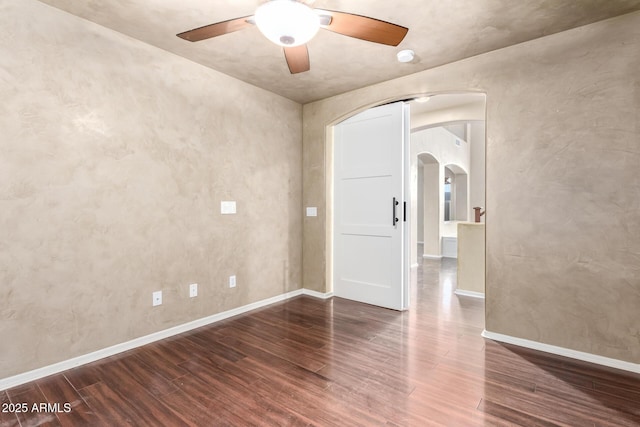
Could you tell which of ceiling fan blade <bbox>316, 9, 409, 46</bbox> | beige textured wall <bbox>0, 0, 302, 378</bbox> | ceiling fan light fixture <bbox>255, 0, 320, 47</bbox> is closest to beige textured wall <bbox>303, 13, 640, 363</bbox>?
ceiling fan blade <bbox>316, 9, 409, 46</bbox>

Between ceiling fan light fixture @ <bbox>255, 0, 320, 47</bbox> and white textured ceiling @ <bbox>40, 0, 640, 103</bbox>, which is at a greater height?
white textured ceiling @ <bbox>40, 0, 640, 103</bbox>

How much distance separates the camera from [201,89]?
3.14 m

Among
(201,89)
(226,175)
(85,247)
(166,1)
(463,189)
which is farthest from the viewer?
(463,189)

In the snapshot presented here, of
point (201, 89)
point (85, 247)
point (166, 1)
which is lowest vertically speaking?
point (85, 247)

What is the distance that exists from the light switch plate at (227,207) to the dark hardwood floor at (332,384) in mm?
1198

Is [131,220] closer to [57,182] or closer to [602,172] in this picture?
[57,182]

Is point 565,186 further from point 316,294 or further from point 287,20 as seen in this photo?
point 316,294

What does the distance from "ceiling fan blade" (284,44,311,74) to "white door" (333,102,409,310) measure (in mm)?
1569

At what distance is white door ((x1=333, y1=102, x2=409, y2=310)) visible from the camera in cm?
362

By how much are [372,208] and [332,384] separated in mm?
2207

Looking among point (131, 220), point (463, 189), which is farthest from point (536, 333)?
point (463, 189)

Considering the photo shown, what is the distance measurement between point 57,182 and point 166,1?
1509 millimetres

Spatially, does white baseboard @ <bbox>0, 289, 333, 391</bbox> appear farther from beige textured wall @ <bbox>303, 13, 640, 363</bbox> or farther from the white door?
beige textured wall @ <bbox>303, 13, 640, 363</bbox>

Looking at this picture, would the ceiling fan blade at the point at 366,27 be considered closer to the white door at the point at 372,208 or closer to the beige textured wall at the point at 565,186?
the beige textured wall at the point at 565,186
